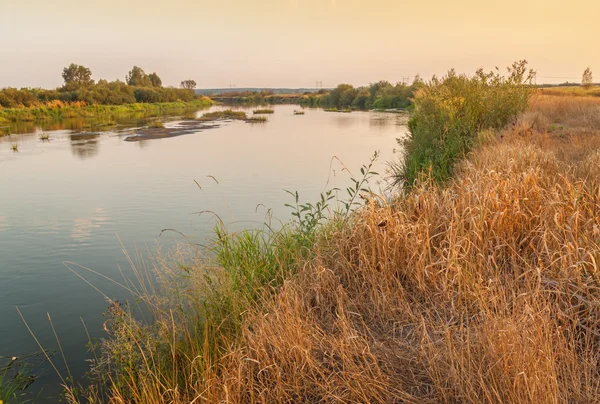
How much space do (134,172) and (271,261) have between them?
11008mm

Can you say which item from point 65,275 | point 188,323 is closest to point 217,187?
point 65,275

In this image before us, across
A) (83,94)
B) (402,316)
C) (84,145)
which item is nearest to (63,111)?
(83,94)

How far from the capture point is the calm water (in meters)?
5.33

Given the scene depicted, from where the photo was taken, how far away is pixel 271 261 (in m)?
5.12

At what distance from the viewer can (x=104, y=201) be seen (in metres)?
10.8

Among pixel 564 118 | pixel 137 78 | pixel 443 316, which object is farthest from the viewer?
pixel 137 78

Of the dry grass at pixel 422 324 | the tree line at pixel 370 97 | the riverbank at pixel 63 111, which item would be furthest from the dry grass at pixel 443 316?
the tree line at pixel 370 97

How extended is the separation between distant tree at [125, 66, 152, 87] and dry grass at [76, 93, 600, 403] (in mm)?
91044

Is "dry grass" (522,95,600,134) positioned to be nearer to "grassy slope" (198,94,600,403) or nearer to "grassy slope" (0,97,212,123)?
"grassy slope" (198,94,600,403)

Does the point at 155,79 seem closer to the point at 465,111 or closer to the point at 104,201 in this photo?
the point at 104,201

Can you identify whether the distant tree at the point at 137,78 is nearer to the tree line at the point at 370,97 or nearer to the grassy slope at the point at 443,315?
the tree line at the point at 370,97

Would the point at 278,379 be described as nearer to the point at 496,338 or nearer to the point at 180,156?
the point at 496,338

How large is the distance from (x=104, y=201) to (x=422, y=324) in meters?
9.90

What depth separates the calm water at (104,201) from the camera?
5.33 meters
